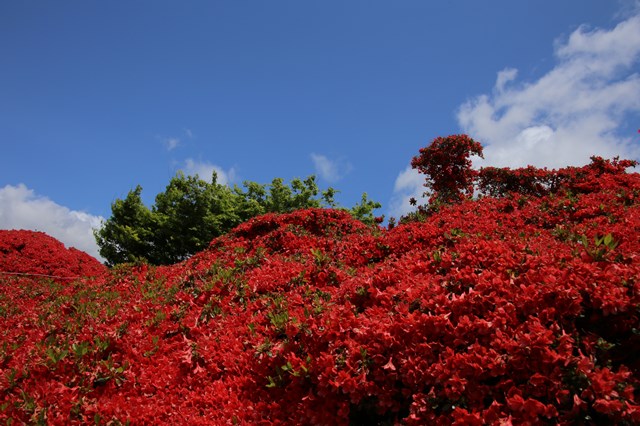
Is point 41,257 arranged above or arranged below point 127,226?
below

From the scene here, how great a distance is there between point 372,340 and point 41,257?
16.0 meters

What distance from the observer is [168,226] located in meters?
25.0

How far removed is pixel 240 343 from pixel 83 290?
5.91 meters

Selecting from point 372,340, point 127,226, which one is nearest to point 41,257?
point 127,226

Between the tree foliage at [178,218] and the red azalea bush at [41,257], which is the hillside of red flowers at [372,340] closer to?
the red azalea bush at [41,257]

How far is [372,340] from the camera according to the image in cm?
421

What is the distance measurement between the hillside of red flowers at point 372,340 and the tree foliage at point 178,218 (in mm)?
16802

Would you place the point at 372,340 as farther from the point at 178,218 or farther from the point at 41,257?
the point at 178,218

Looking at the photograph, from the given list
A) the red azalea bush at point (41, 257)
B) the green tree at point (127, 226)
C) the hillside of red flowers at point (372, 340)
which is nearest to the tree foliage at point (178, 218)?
the green tree at point (127, 226)

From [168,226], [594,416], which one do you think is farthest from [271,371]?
[168,226]

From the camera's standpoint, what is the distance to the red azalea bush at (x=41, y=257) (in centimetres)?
1518

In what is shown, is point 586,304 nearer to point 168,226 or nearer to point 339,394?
point 339,394

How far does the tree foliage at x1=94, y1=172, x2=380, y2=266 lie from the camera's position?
81.8 ft

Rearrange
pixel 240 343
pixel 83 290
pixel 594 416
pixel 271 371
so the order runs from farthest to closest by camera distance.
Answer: pixel 83 290, pixel 240 343, pixel 271 371, pixel 594 416
